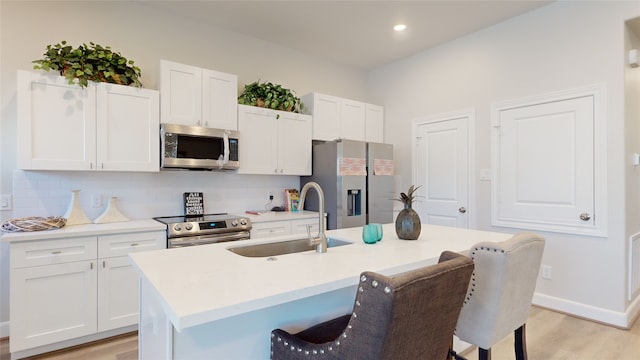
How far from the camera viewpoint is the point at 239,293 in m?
1.05

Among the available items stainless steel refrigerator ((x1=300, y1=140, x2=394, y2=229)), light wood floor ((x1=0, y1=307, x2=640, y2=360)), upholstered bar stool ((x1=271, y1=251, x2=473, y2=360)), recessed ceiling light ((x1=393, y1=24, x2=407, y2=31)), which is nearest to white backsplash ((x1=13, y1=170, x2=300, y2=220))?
stainless steel refrigerator ((x1=300, y1=140, x2=394, y2=229))

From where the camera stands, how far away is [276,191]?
4168 millimetres

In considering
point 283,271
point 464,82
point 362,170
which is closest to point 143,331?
point 283,271

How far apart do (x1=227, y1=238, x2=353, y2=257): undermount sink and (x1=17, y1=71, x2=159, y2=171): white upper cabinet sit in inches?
64.3

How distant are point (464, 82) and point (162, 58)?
11.2 ft

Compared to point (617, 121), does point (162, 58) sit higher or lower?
higher

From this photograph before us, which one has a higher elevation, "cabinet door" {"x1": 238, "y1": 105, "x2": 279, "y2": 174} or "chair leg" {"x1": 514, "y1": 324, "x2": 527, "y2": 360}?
"cabinet door" {"x1": 238, "y1": 105, "x2": 279, "y2": 174}

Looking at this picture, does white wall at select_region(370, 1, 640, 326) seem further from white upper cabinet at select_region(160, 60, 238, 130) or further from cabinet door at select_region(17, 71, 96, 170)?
cabinet door at select_region(17, 71, 96, 170)

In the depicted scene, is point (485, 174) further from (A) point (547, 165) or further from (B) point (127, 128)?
(B) point (127, 128)

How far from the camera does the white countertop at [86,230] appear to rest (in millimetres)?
2250

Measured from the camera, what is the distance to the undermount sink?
185 cm

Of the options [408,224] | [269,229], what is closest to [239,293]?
[408,224]

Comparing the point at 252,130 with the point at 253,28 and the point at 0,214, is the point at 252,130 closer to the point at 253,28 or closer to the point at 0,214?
the point at 253,28

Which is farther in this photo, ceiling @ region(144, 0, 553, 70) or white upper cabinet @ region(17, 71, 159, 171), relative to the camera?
ceiling @ region(144, 0, 553, 70)
